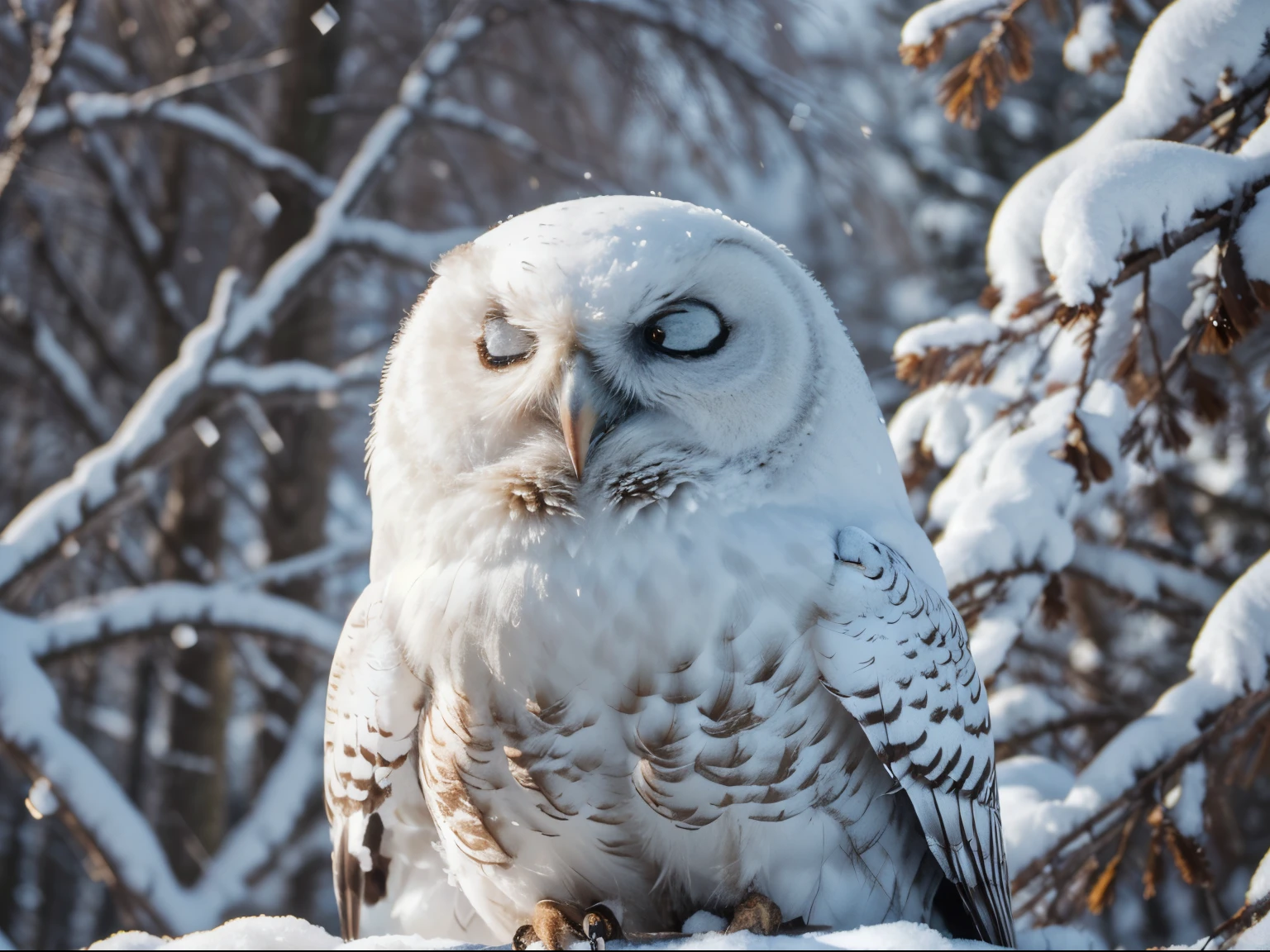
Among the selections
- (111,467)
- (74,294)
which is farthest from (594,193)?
(74,294)

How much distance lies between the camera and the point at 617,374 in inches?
58.7

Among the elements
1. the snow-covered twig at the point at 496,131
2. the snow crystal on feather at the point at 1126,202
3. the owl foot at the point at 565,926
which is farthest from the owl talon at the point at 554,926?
the snow-covered twig at the point at 496,131

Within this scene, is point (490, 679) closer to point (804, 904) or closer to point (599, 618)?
point (599, 618)

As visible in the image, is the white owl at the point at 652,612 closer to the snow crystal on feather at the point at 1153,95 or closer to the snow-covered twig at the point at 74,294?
the snow crystal on feather at the point at 1153,95

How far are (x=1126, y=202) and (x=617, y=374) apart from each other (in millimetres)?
955

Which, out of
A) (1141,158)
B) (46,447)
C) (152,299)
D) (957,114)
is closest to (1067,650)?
(957,114)

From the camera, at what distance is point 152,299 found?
194 inches

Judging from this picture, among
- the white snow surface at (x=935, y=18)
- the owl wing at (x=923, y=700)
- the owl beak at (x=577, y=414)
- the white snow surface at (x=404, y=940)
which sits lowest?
the white snow surface at (x=404, y=940)

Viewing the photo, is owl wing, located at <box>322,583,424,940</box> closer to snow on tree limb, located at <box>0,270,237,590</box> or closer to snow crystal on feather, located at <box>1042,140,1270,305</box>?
snow crystal on feather, located at <box>1042,140,1270,305</box>

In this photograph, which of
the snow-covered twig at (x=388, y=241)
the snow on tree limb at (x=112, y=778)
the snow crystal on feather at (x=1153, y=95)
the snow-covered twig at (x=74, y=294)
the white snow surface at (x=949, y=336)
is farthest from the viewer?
the snow-covered twig at (x=74, y=294)

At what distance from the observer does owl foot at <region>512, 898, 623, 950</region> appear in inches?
59.6

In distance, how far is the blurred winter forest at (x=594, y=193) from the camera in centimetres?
201

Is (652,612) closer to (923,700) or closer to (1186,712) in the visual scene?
(923,700)

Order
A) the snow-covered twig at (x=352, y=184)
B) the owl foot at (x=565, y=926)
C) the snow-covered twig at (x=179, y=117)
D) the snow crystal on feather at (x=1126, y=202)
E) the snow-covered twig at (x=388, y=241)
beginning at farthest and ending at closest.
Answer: the snow-covered twig at (x=388, y=241)
the snow-covered twig at (x=179, y=117)
the snow-covered twig at (x=352, y=184)
the snow crystal on feather at (x=1126, y=202)
the owl foot at (x=565, y=926)
